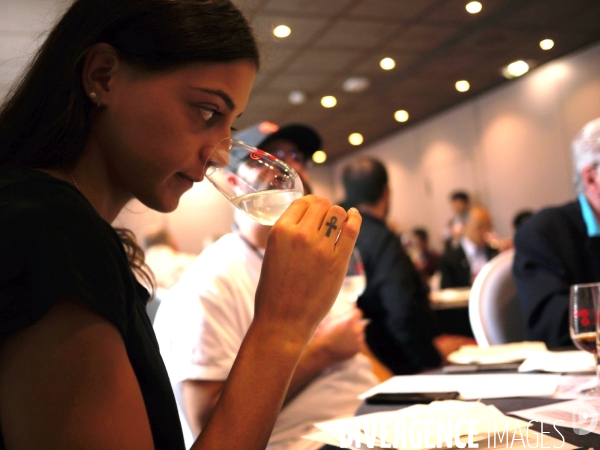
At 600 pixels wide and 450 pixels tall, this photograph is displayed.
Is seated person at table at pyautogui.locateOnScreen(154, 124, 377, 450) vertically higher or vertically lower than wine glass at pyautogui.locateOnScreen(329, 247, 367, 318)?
lower

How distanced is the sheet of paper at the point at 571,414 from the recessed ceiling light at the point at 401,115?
7129 millimetres

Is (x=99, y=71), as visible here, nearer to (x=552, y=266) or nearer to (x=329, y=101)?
(x=552, y=266)

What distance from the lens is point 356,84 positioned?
20.3 ft

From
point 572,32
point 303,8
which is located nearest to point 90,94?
point 303,8

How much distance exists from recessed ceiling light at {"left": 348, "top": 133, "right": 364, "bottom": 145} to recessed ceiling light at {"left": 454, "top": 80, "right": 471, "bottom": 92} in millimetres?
2068

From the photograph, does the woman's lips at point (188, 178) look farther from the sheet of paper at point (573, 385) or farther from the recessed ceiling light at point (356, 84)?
the recessed ceiling light at point (356, 84)

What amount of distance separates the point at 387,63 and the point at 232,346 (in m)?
4.93

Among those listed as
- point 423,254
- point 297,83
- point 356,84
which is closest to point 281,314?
point 297,83

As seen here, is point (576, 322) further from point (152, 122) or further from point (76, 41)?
point (76, 41)

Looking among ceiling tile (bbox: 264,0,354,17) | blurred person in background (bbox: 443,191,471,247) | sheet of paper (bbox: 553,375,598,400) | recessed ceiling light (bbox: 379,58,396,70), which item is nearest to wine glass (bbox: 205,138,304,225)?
sheet of paper (bbox: 553,375,598,400)

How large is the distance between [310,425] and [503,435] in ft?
2.06

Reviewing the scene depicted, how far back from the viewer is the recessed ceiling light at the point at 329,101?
260 inches

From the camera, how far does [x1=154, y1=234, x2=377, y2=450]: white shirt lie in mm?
1231

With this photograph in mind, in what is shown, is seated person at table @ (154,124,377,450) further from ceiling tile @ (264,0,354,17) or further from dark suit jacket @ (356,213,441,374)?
ceiling tile @ (264,0,354,17)
